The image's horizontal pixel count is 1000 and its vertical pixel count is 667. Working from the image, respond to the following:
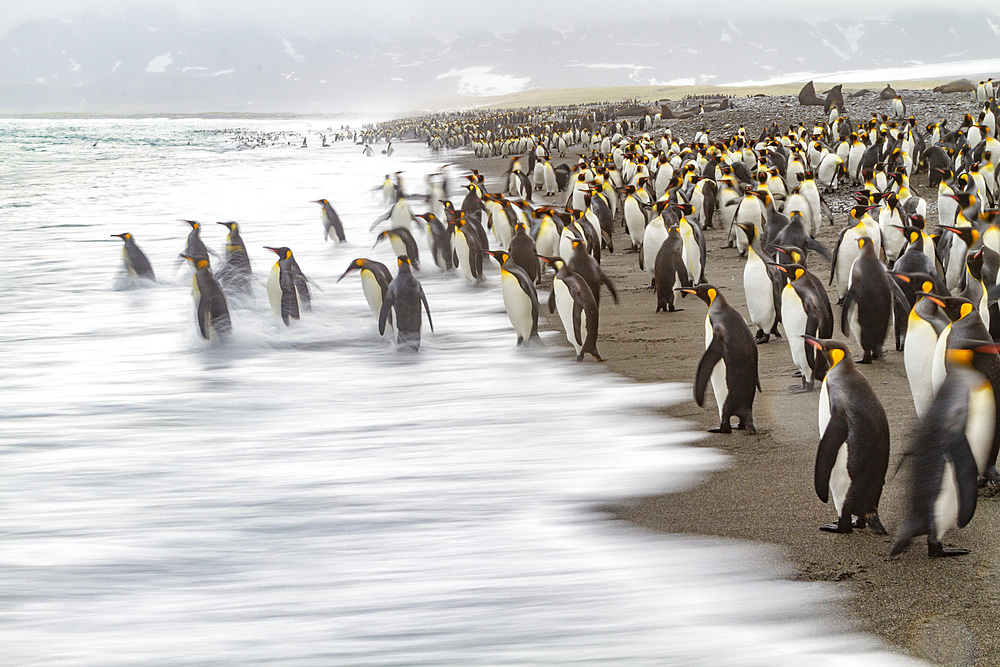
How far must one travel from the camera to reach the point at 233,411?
5168mm

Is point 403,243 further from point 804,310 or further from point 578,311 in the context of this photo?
point 804,310

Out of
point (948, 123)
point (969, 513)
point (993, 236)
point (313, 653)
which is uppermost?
point (948, 123)

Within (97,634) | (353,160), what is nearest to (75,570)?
(97,634)

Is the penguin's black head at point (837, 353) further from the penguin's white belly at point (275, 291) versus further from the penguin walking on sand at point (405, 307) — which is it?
the penguin's white belly at point (275, 291)

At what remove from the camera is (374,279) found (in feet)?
23.2

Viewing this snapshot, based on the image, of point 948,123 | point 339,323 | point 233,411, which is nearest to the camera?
point 233,411

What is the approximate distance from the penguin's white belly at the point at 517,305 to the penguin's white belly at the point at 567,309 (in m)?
0.32

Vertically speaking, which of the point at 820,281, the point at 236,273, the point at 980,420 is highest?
the point at 236,273

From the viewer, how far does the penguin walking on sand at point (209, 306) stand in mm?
6398

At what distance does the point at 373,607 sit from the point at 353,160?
2958cm

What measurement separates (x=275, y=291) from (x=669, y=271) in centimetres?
317

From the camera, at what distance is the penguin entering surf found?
22.6 ft

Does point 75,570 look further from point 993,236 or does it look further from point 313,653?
point 993,236

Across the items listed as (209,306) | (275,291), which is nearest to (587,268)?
(275,291)
